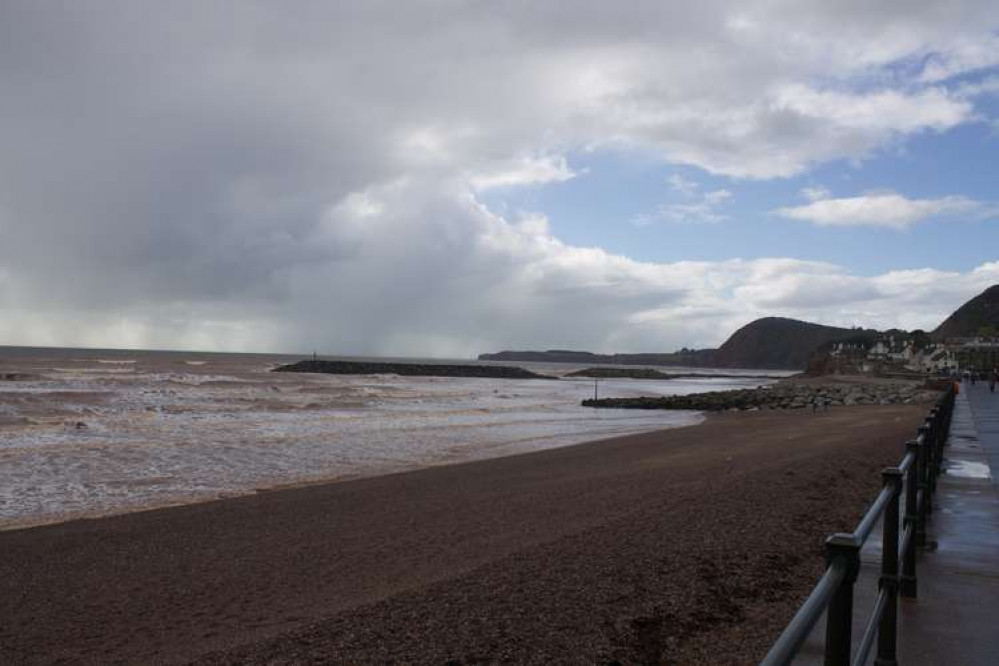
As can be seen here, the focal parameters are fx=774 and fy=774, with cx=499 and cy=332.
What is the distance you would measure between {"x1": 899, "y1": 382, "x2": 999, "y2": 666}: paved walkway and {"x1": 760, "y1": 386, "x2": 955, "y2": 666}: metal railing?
0.20m

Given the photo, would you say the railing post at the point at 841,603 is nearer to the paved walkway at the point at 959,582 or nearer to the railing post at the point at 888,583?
the railing post at the point at 888,583

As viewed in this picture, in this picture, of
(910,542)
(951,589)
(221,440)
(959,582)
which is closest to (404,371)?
(221,440)

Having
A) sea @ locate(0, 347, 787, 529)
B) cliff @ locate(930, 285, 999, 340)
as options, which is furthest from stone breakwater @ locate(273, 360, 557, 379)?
cliff @ locate(930, 285, 999, 340)

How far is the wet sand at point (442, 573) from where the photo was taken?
518cm

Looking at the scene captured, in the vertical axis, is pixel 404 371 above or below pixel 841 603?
below

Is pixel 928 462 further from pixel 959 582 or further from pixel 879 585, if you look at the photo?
pixel 879 585

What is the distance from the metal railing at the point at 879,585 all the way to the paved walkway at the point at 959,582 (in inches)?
7.8

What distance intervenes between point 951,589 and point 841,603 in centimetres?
373

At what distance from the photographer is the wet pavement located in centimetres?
414

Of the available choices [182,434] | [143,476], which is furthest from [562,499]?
[182,434]

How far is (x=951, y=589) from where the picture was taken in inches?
203

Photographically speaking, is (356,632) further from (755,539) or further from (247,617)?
(755,539)

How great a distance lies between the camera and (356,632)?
5281mm

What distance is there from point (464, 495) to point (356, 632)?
6.89m
